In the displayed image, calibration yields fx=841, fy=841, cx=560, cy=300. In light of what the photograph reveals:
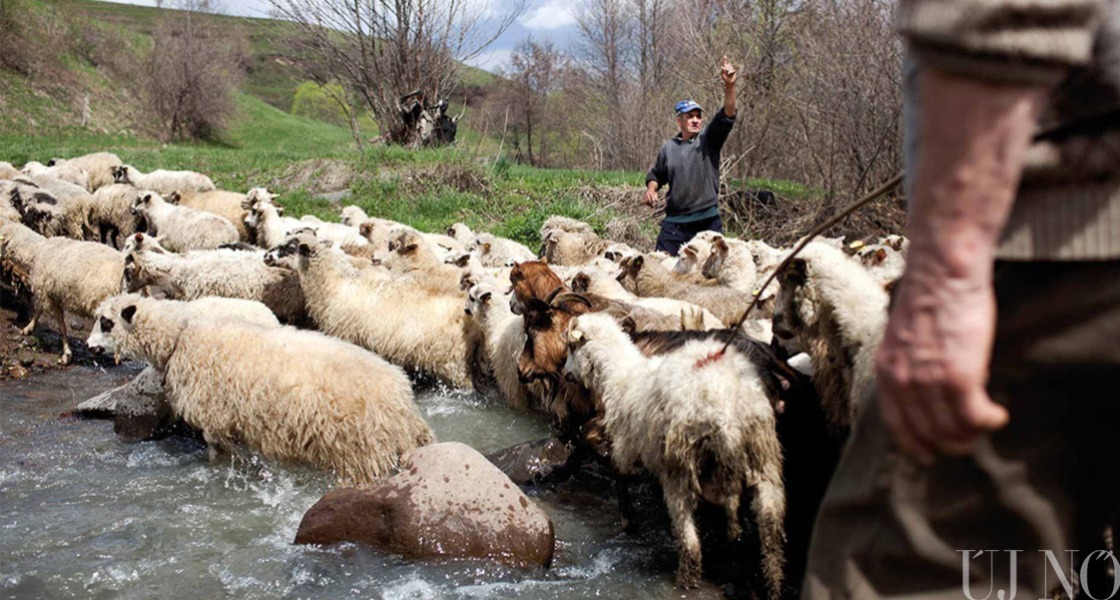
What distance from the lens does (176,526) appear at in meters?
5.25

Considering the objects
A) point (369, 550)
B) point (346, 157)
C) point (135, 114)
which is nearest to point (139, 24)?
point (135, 114)

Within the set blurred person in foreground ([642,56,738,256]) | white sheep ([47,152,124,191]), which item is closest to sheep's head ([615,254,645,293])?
blurred person in foreground ([642,56,738,256])

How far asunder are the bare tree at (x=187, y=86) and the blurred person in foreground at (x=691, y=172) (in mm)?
41861

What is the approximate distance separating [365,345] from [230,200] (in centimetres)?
Answer: 670

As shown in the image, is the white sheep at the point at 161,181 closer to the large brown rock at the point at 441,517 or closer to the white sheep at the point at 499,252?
the white sheep at the point at 499,252

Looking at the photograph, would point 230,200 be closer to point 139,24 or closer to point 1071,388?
point 1071,388

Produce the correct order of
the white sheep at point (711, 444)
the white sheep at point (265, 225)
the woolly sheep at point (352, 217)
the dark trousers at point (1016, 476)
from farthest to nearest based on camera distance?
the woolly sheep at point (352, 217), the white sheep at point (265, 225), the white sheep at point (711, 444), the dark trousers at point (1016, 476)

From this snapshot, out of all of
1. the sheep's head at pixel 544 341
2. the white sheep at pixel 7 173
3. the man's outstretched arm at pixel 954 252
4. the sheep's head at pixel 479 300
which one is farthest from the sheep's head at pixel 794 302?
the white sheep at pixel 7 173

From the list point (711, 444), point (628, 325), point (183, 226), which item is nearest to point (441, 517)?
point (711, 444)

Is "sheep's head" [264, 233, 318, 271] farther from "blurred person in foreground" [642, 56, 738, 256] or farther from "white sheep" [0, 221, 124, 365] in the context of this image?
"blurred person in foreground" [642, 56, 738, 256]

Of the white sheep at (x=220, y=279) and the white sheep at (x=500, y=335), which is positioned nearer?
the white sheep at (x=500, y=335)

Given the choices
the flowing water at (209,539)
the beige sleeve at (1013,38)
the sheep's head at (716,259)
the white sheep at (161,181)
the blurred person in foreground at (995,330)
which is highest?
the beige sleeve at (1013,38)

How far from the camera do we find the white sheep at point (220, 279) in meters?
9.08

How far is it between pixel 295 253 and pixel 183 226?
4317mm
